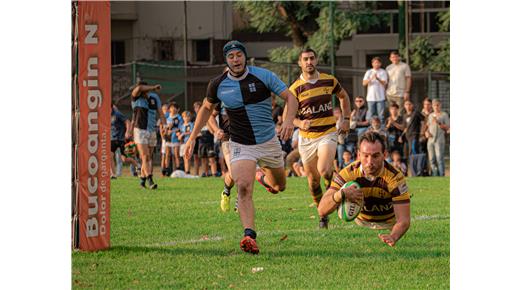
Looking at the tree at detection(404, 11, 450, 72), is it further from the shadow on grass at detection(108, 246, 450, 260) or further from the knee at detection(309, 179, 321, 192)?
the shadow on grass at detection(108, 246, 450, 260)

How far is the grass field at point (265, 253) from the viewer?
28.3ft

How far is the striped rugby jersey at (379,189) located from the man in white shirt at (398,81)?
12.2 m

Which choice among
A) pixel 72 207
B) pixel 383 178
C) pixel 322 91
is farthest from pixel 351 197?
pixel 322 91

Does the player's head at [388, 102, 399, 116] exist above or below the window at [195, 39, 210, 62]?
below

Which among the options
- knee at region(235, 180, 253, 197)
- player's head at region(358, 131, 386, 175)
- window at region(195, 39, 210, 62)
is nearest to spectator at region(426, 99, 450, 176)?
knee at region(235, 180, 253, 197)

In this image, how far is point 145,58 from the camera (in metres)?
41.6

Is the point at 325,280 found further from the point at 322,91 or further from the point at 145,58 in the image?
the point at 145,58

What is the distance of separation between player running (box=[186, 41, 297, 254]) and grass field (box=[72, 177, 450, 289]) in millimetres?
747

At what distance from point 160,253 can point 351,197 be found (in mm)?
2269

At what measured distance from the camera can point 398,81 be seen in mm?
21922

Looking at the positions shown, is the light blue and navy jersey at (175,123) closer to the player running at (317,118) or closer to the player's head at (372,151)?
the player running at (317,118)

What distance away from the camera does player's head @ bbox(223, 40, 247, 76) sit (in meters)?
10.3

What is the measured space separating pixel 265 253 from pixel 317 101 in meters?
3.46

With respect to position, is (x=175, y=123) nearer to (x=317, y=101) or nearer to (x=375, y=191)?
(x=317, y=101)
